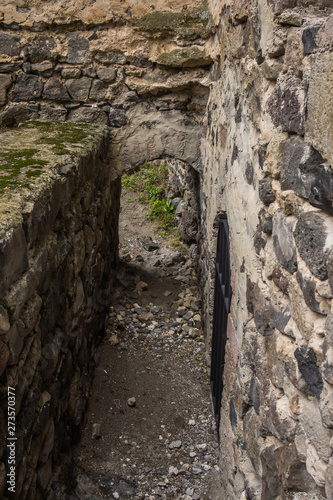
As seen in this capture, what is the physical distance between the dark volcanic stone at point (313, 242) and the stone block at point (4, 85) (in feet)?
11.7

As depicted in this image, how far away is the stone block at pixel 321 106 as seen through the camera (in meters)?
1.06

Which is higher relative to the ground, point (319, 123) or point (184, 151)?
point (319, 123)

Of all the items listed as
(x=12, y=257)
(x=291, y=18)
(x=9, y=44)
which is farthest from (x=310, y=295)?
(x=9, y=44)

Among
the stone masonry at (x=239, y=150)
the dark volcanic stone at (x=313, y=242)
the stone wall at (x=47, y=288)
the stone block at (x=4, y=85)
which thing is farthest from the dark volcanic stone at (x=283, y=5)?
the stone block at (x=4, y=85)

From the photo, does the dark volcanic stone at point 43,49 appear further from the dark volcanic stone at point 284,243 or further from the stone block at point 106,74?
the dark volcanic stone at point 284,243

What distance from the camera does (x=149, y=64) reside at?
3.93m

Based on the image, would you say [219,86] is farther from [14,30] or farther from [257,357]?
[257,357]

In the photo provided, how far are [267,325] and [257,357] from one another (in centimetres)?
16

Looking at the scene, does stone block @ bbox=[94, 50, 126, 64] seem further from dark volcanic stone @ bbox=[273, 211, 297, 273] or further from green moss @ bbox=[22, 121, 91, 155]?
dark volcanic stone @ bbox=[273, 211, 297, 273]

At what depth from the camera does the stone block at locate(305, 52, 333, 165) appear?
106 cm

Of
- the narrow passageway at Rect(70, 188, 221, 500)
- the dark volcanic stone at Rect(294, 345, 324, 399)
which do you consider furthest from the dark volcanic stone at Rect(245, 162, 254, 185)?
the narrow passageway at Rect(70, 188, 221, 500)

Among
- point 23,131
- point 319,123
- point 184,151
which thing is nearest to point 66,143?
point 23,131

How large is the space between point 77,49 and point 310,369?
11.9ft

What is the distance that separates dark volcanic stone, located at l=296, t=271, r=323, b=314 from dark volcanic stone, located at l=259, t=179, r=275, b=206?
17.7 inches
